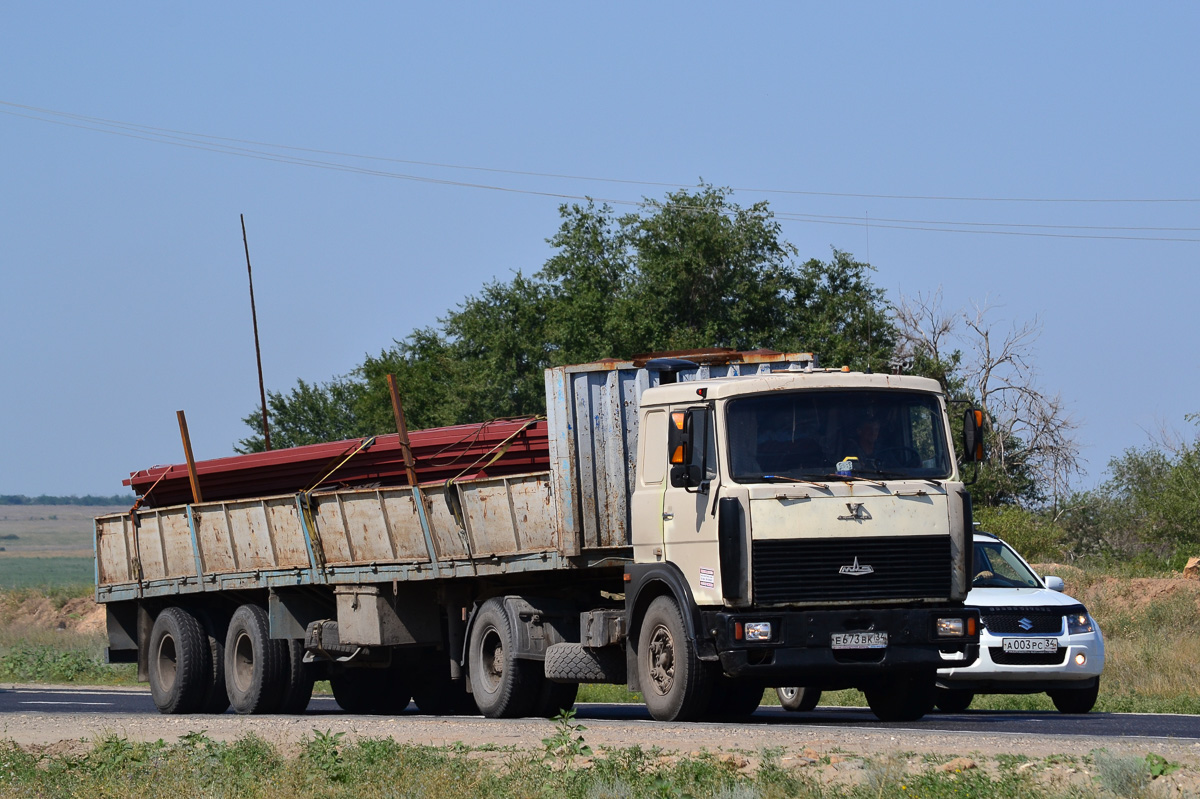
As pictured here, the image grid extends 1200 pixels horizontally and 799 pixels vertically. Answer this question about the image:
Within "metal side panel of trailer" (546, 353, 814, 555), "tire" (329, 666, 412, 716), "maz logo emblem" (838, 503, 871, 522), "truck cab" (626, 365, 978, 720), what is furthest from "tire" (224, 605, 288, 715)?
"maz logo emblem" (838, 503, 871, 522)

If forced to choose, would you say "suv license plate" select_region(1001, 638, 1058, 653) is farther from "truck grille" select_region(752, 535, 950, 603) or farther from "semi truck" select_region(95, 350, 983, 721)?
"truck grille" select_region(752, 535, 950, 603)

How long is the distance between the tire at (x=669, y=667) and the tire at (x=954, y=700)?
4.30 m

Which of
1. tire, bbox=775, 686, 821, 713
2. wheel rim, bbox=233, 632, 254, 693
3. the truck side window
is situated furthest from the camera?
wheel rim, bbox=233, 632, 254, 693

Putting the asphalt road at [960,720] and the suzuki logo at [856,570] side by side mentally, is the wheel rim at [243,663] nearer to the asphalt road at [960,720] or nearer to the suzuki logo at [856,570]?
the asphalt road at [960,720]

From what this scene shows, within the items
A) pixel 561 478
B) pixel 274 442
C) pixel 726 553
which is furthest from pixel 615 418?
pixel 274 442

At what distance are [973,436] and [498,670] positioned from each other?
16.6 feet

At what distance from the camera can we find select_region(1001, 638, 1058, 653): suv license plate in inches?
576

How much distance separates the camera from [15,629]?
54.4 metres

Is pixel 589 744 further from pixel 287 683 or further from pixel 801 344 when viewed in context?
pixel 801 344

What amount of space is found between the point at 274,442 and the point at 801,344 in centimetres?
3169

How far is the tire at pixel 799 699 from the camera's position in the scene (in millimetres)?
15367

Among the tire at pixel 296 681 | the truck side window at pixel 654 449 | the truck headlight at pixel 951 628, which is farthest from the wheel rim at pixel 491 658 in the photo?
the truck headlight at pixel 951 628

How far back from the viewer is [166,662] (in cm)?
1908

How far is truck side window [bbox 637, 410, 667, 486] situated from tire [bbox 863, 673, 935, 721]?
8.65 ft
